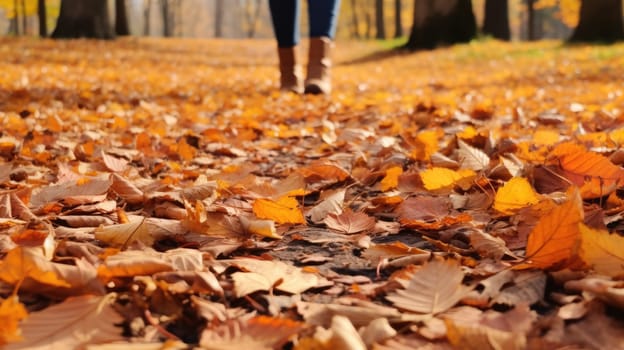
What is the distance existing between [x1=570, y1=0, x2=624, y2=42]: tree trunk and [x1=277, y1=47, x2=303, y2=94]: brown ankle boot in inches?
354

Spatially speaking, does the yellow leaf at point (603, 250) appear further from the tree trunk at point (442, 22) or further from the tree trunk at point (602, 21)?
the tree trunk at point (442, 22)

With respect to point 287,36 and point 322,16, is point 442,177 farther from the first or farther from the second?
point 287,36

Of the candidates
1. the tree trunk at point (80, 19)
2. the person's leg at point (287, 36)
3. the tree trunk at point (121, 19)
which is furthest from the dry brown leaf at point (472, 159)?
the tree trunk at point (121, 19)

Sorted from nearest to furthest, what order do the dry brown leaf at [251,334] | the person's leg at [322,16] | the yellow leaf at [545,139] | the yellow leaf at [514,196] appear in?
the dry brown leaf at [251,334] → the yellow leaf at [514,196] → the yellow leaf at [545,139] → the person's leg at [322,16]

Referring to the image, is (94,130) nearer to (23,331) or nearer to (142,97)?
(142,97)

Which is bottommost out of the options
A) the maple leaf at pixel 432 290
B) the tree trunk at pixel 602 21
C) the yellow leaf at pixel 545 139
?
the yellow leaf at pixel 545 139

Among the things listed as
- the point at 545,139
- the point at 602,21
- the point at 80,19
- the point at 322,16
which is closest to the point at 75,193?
the point at 545,139

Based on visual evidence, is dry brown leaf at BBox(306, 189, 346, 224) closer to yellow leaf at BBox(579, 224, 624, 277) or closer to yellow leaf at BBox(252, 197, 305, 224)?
yellow leaf at BBox(252, 197, 305, 224)

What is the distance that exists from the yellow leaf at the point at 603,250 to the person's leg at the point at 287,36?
13.5ft

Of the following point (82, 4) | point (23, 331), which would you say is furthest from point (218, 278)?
point (82, 4)

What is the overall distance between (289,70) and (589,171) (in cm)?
400

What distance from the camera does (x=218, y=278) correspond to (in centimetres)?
110

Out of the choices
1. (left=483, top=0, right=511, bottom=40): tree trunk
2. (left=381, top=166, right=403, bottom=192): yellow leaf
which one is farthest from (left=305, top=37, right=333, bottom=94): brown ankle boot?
(left=483, top=0, right=511, bottom=40): tree trunk

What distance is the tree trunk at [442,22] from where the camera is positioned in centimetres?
1369
